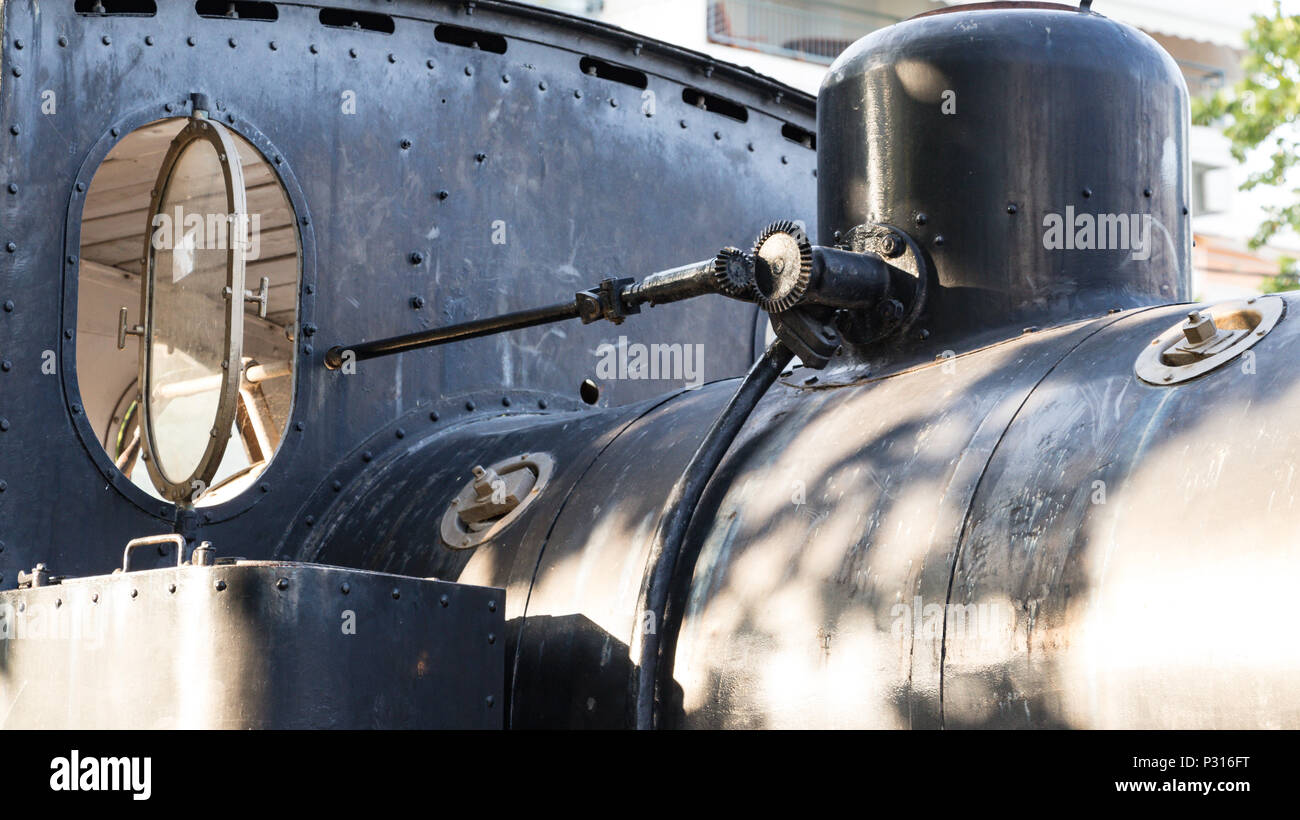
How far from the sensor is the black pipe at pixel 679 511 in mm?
3758

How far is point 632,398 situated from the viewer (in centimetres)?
631

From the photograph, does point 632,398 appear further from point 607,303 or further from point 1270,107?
point 1270,107

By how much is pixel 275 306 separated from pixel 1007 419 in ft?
17.5

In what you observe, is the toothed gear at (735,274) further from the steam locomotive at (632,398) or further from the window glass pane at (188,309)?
the window glass pane at (188,309)

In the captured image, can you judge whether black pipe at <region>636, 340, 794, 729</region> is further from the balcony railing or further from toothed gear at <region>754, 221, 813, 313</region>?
the balcony railing

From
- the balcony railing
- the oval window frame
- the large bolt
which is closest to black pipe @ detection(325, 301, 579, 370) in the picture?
the oval window frame

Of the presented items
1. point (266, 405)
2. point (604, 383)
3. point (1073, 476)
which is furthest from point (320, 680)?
point (266, 405)

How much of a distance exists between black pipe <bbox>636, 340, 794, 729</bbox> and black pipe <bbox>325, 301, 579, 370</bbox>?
2.14 ft

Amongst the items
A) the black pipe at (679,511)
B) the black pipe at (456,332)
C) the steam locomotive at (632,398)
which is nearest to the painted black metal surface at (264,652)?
the steam locomotive at (632,398)

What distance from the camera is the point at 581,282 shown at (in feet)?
20.4

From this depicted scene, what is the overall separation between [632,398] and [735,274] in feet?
7.76

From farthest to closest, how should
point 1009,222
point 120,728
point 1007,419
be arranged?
point 1009,222, point 120,728, point 1007,419

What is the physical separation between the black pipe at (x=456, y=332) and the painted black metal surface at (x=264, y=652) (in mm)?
975
